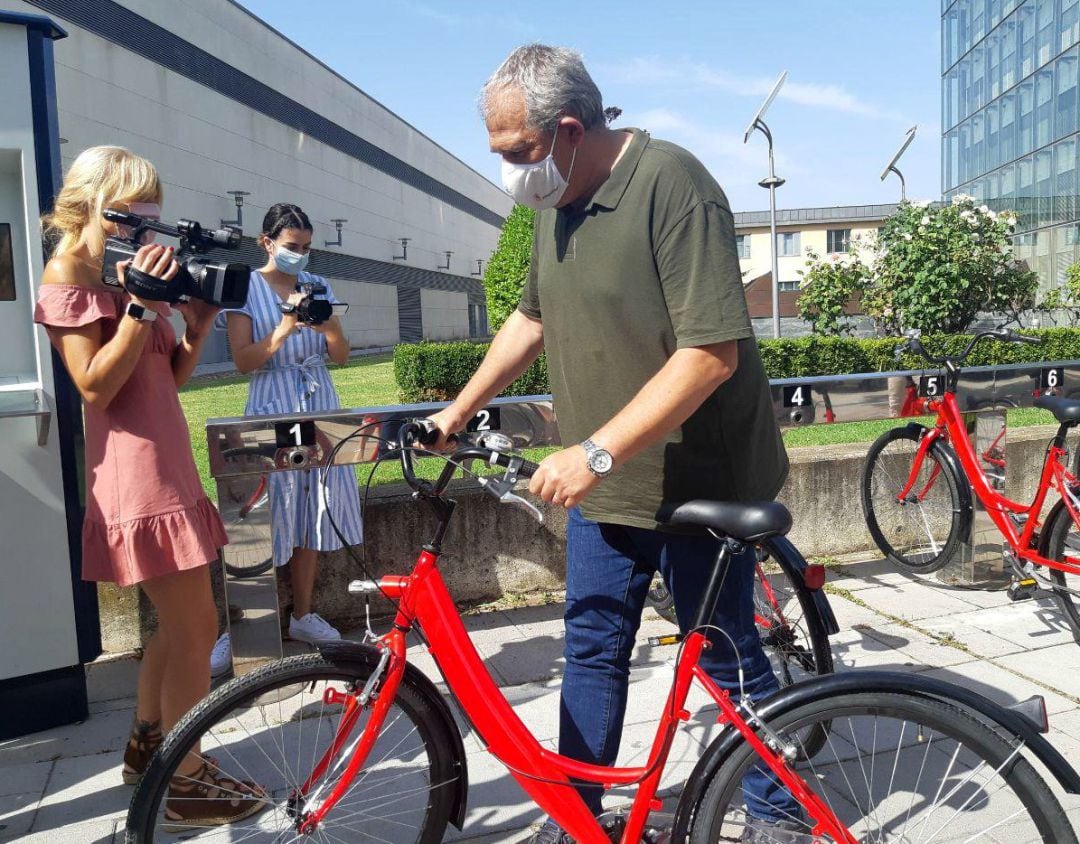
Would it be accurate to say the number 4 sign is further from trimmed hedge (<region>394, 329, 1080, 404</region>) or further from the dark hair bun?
trimmed hedge (<region>394, 329, 1080, 404</region>)

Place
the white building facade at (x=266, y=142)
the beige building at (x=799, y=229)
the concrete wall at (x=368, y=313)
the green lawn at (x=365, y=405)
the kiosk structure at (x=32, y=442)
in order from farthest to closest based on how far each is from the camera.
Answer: the beige building at (x=799, y=229) < the concrete wall at (x=368, y=313) < the white building facade at (x=266, y=142) < the green lawn at (x=365, y=405) < the kiosk structure at (x=32, y=442)

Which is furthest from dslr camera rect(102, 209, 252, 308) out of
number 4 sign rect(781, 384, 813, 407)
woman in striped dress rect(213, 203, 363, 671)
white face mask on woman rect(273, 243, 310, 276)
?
number 4 sign rect(781, 384, 813, 407)

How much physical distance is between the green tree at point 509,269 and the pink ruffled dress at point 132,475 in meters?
17.1

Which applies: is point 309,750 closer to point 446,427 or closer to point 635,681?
point 446,427

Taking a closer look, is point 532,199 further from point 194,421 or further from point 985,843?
point 194,421

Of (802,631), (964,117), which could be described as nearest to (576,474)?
(802,631)

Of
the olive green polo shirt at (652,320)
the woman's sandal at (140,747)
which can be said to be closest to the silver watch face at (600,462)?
the olive green polo shirt at (652,320)

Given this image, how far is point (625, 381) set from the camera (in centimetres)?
221

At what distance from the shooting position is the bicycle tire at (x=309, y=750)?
81.2 inches

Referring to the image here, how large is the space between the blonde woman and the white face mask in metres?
1.07

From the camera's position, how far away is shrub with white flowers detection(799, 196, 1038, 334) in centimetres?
1529

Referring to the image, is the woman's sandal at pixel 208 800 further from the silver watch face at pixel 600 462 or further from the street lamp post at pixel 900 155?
the street lamp post at pixel 900 155

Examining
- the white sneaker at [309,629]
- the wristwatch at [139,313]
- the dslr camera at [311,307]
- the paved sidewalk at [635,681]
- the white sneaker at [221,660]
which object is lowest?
the paved sidewalk at [635,681]

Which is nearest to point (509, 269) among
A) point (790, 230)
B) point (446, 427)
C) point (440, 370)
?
point (440, 370)
